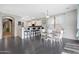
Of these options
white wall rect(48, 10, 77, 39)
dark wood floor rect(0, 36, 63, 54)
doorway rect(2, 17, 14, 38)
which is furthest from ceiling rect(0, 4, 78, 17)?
dark wood floor rect(0, 36, 63, 54)

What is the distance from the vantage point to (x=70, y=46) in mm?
3277

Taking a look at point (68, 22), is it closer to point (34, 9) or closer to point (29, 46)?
point (34, 9)

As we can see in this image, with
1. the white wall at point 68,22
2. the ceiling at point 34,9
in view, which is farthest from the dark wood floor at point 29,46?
the ceiling at point 34,9

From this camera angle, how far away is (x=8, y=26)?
3.45 meters

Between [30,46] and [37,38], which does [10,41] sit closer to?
[30,46]

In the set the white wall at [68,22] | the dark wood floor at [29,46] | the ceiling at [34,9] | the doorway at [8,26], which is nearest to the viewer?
the ceiling at [34,9]

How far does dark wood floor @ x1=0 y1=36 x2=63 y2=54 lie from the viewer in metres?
3.25

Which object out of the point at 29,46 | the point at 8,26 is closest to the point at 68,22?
the point at 29,46

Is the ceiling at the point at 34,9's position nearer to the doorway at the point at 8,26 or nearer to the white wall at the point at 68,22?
the white wall at the point at 68,22

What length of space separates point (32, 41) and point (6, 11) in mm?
1489

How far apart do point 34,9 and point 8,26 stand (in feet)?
3.81

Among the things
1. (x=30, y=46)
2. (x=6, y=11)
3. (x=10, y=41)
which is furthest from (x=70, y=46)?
(x=6, y=11)

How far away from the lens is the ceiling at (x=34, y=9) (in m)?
3.02

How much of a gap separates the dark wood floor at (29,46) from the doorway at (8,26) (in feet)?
0.87
